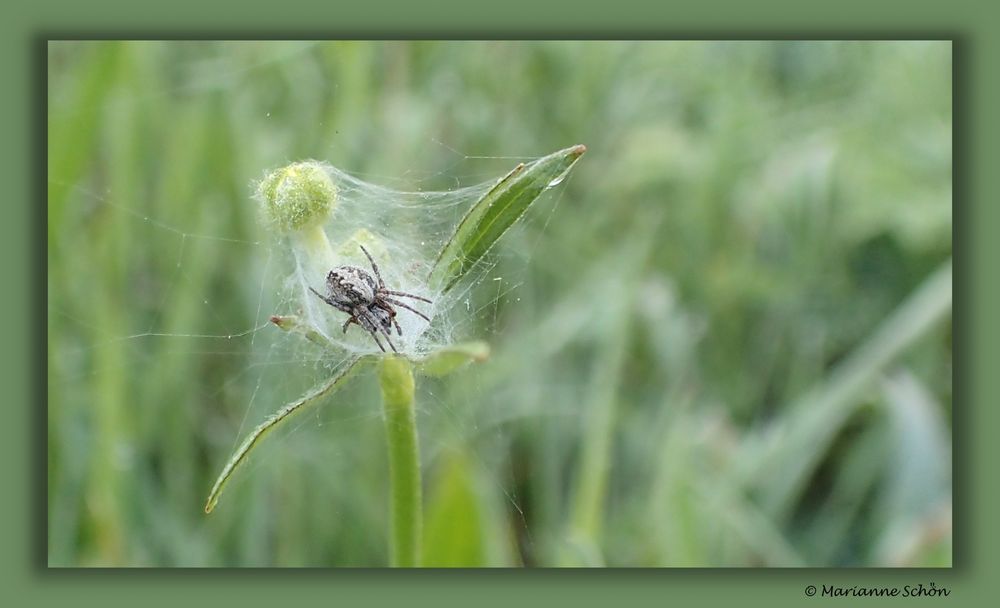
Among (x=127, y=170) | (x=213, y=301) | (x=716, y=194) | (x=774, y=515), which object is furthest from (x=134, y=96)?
(x=774, y=515)

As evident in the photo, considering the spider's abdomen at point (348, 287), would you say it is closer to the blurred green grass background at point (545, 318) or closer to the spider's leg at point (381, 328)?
the spider's leg at point (381, 328)

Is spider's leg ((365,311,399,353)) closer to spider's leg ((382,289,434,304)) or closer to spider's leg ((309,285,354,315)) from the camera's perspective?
spider's leg ((309,285,354,315))

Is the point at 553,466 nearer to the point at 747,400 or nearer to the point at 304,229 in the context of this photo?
the point at 747,400

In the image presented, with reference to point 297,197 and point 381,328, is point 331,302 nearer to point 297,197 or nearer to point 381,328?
point 381,328

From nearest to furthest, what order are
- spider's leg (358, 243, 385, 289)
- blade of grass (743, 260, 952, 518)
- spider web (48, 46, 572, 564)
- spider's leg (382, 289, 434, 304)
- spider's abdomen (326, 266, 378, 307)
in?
spider's leg (358, 243, 385, 289) → spider's abdomen (326, 266, 378, 307) → spider's leg (382, 289, 434, 304) → spider web (48, 46, 572, 564) → blade of grass (743, 260, 952, 518)
